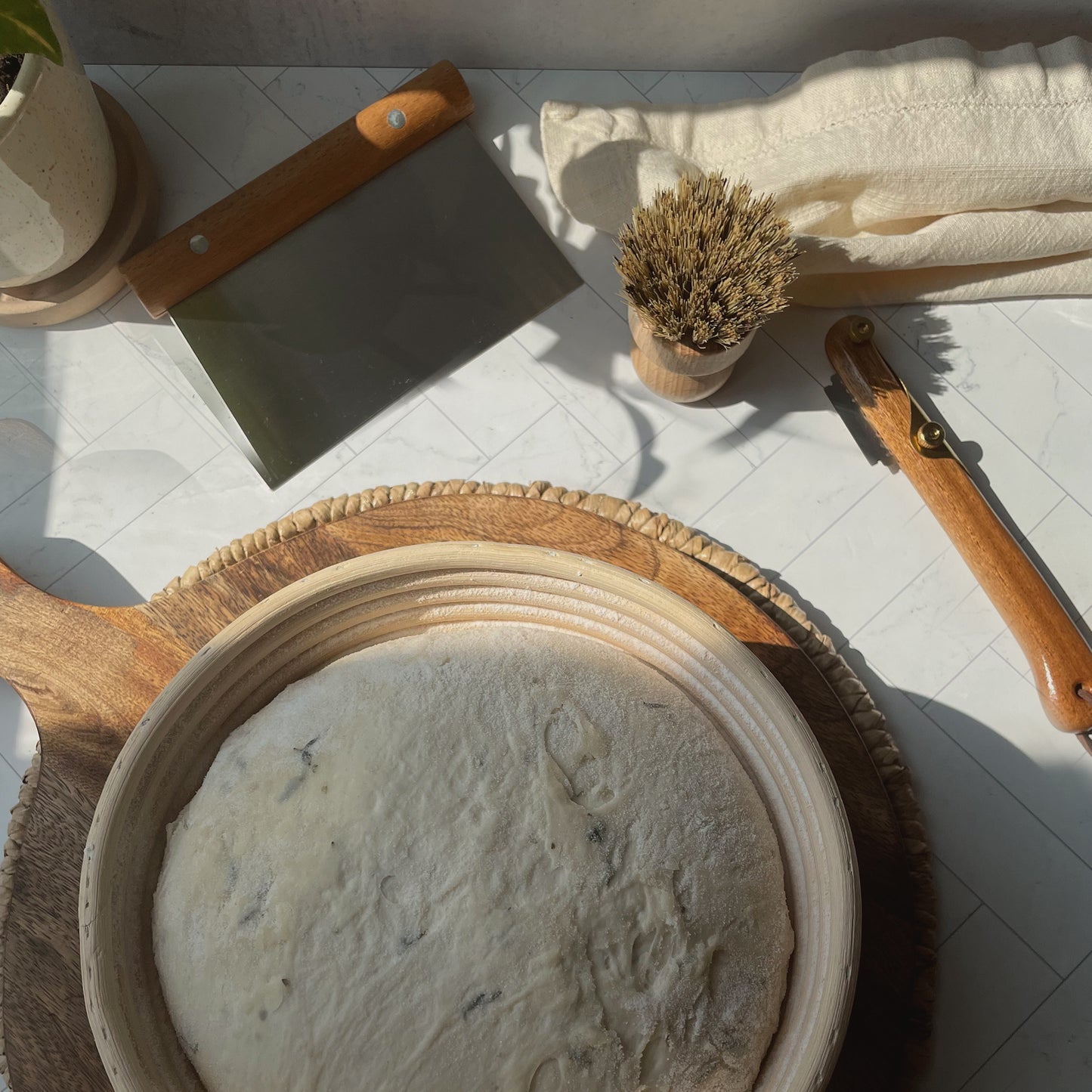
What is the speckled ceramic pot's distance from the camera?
76cm

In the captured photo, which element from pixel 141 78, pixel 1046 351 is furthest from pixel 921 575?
pixel 141 78

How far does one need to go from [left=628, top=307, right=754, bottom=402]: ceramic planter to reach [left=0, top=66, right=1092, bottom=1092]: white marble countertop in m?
0.04

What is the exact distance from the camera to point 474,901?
55 cm

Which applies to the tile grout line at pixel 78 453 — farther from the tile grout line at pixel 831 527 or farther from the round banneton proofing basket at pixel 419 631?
the tile grout line at pixel 831 527

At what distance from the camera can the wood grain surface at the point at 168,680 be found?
720mm

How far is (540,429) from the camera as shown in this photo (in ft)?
3.19

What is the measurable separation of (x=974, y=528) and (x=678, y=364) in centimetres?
32

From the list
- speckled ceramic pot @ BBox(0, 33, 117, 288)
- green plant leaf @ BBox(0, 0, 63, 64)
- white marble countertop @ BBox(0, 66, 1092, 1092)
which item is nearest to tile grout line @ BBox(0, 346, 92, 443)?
white marble countertop @ BBox(0, 66, 1092, 1092)

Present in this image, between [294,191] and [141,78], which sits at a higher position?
[141,78]

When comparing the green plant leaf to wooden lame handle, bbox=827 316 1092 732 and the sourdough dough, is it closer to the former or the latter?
the sourdough dough

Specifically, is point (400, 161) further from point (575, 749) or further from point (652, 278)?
point (575, 749)

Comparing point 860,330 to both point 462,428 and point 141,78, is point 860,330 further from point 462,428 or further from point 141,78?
point 141,78

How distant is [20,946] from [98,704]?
187mm

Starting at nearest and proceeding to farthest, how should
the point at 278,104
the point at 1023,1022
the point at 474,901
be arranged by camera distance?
the point at 474,901 < the point at 1023,1022 < the point at 278,104
